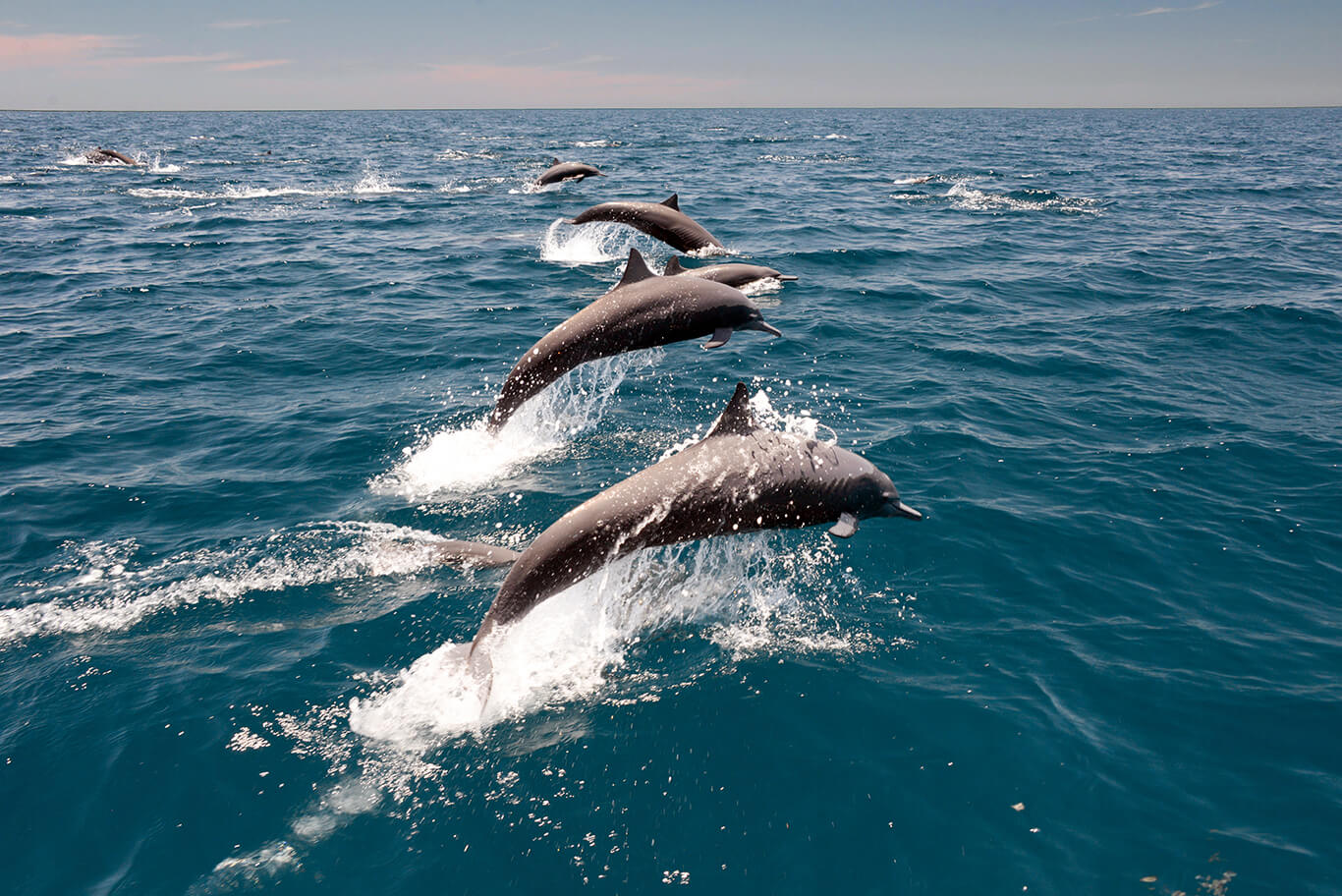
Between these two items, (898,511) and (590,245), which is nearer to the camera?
(898,511)

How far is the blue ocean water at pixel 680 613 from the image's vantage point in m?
5.44

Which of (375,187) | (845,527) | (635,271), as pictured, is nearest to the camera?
(845,527)

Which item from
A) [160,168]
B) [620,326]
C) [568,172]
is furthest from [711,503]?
[160,168]

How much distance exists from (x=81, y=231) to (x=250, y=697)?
31.1 meters

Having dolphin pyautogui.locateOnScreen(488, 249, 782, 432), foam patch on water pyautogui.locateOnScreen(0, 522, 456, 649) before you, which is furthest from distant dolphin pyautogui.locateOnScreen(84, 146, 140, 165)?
dolphin pyautogui.locateOnScreen(488, 249, 782, 432)

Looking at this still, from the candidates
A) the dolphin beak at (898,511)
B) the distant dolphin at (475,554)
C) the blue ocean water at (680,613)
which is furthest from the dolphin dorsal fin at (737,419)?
the distant dolphin at (475,554)

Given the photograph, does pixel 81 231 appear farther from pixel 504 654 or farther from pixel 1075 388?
pixel 1075 388

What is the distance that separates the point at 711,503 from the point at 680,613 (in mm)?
1653

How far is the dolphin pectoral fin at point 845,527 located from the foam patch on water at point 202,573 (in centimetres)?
474

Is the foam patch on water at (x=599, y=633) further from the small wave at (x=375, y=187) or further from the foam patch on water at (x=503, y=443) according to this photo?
the small wave at (x=375, y=187)

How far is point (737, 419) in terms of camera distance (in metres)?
7.25

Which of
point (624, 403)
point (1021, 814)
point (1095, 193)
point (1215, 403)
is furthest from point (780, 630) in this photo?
point (1095, 193)

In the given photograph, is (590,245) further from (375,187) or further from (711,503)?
(375,187)

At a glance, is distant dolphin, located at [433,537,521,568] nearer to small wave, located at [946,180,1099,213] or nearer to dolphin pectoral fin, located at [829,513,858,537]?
dolphin pectoral fin, located at [829,513,858,537]
